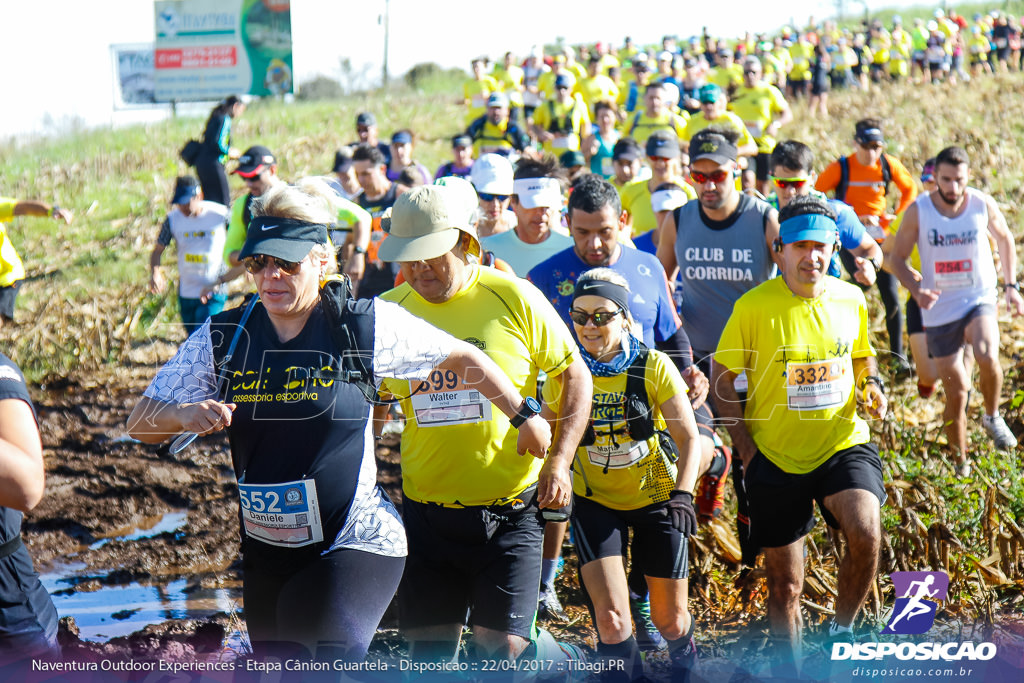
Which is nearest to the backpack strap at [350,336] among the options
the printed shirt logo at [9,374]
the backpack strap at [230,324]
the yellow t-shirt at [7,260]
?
the backpack strap at [230,324]

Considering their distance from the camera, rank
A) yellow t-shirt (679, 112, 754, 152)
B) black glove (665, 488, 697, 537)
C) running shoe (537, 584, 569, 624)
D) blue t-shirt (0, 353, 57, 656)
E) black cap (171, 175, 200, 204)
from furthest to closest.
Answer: yellow t-shirt (679, 112, 754, 152), black cap (171, 175, 200, 204), running shoe (537, 584, 569, 624), black glove (665, 488, 697, 537), blue t-shirt (0, 353, 57, 656)

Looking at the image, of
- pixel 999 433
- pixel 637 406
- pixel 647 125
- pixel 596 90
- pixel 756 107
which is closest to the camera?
pixel 637 406

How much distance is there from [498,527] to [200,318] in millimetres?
7122

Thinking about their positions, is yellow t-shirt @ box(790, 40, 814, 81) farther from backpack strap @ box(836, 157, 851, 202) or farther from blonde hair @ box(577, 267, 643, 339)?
blonde hair @ box(577, 267, 643, 339)

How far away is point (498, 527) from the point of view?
416 cm

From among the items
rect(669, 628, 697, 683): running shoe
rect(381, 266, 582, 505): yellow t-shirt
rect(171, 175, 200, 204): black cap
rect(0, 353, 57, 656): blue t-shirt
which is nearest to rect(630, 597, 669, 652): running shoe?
rect(669, 628, 697, 683): running shoe

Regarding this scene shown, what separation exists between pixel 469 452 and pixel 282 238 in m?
1.15

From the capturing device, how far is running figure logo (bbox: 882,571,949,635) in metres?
5.39

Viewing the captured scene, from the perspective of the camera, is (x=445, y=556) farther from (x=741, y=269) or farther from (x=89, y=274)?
(x=89, y=274)

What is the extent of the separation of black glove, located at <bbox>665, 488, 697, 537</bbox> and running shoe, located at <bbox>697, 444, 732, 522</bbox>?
166 centimetres

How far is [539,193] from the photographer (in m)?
6.62

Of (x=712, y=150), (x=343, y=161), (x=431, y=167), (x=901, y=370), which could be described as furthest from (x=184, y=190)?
(x=431, y=167)

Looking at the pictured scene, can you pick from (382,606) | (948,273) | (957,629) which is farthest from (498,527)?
(948,273)

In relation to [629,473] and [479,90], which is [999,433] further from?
[479,90]
